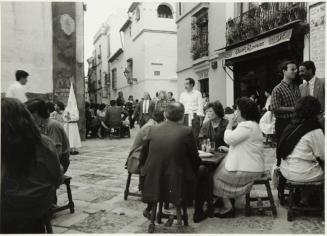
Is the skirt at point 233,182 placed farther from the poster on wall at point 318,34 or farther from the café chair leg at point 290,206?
the poster on wall at point 318,34

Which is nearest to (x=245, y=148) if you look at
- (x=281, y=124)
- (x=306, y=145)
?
(x=306, y=145)

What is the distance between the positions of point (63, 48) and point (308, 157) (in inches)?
384

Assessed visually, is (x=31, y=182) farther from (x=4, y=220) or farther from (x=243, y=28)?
(x=243, y=28)

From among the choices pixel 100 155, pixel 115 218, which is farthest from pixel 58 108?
pixel 115 218

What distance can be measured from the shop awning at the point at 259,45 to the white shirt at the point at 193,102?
2821mm

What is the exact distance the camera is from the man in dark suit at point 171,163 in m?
3.57

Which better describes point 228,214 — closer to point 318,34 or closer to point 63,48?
point 318,34

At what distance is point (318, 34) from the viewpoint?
26.6 ft

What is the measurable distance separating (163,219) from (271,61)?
8.27 meters

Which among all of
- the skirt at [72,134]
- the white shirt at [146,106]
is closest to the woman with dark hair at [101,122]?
the white shirt at [146,106]

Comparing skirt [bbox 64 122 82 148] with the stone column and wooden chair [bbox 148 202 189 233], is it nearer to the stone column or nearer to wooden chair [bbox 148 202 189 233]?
the stone column

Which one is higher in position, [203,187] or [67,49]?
[67,49]

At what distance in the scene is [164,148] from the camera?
358 centimetres

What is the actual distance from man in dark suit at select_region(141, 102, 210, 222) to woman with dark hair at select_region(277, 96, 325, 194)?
99cm
